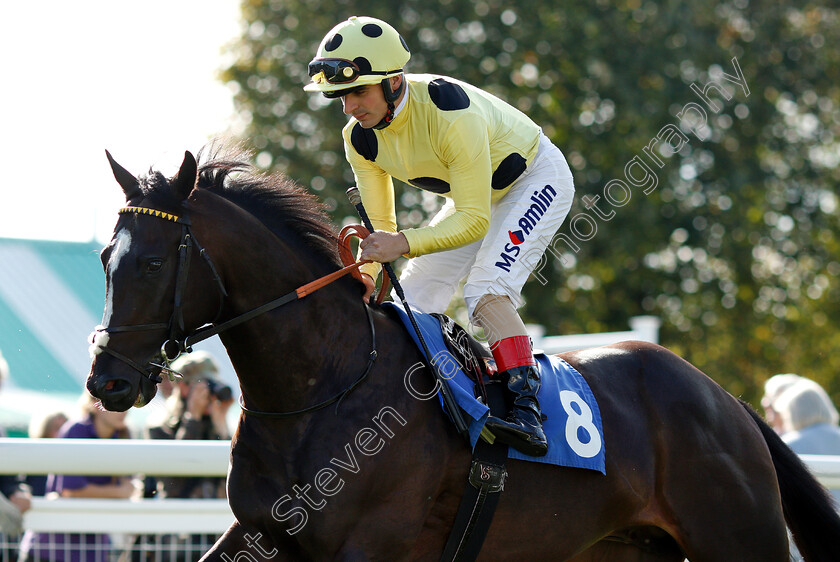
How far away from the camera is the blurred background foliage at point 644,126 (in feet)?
54.7

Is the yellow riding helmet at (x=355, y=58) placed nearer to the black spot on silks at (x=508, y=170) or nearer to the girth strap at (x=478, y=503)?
the black spot on silks at (x=508, y=170)

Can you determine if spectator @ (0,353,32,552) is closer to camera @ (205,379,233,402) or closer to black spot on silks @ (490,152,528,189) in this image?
camera @ (205,379,233,402)

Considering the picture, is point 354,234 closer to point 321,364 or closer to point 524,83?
point 321,364

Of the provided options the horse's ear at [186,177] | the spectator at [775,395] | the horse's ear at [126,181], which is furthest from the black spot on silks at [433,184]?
the spectator at [775,395]

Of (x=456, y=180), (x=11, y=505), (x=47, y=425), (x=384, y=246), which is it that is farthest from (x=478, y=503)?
(x=47, y=425)

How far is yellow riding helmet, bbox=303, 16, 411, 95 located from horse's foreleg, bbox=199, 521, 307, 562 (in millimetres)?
1545

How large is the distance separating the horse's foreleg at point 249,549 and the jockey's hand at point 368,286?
913mm

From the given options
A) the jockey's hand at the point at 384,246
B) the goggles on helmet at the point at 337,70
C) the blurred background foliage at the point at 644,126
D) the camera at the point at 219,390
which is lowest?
the blurred background foliage at the point at 644,126

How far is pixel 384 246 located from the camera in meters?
3.32

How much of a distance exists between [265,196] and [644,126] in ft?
44.7

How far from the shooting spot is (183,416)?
5.56m

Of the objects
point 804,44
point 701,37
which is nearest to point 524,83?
point 701,37

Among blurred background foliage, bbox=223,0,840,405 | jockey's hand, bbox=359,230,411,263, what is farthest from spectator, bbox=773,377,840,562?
blurred background foliage, bbox=223,0,840,405

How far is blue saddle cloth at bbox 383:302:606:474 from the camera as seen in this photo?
3377 millimetres
